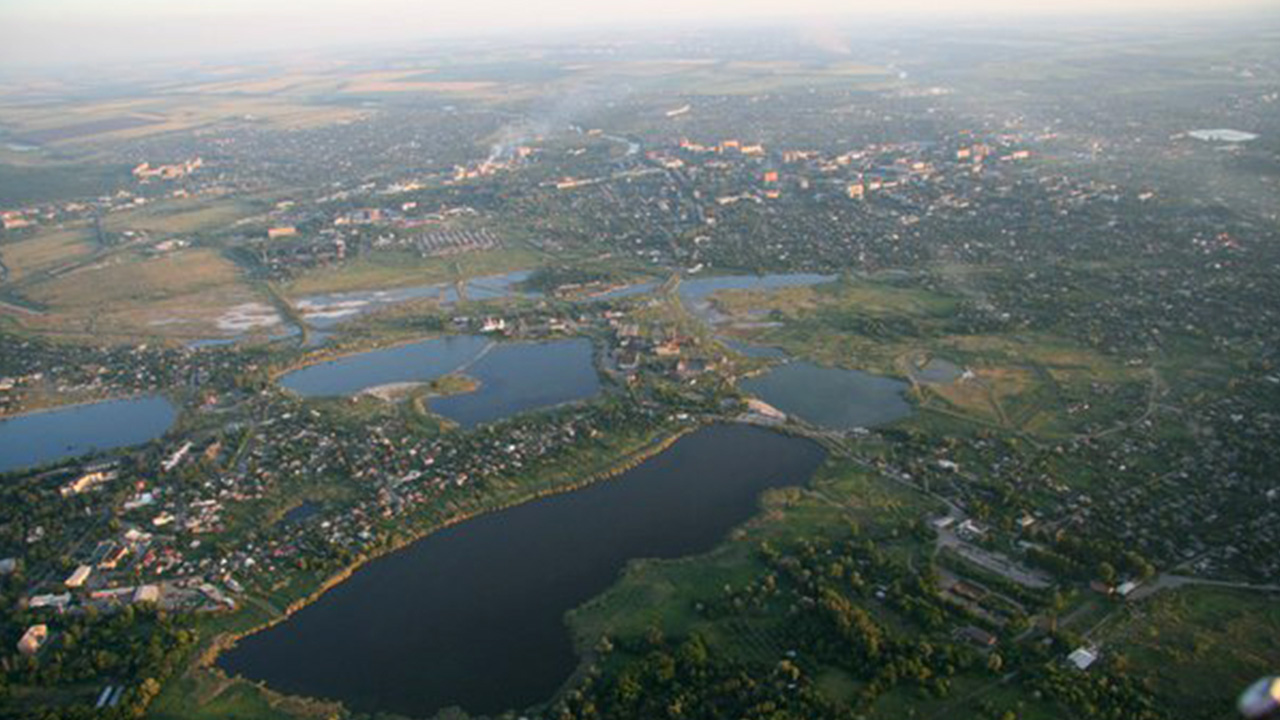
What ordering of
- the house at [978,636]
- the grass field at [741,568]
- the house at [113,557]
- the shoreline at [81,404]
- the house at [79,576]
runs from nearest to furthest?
the house at [978,636] → the grass field at [741,568] → the house at [79,576] → the house at [113,557] → the shoreline at [81,404]

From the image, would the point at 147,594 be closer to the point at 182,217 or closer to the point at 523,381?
the point at 523,381

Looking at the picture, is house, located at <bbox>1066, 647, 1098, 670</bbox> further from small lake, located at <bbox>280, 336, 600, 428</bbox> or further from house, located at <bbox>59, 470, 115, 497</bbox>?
house, located at <bbox>59, 470, 115, 497</bbox>

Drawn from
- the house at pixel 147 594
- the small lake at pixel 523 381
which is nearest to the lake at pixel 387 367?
the small lake at pixel 523 381

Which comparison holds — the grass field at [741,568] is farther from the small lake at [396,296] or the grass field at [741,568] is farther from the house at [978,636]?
the small lake at [396,296]

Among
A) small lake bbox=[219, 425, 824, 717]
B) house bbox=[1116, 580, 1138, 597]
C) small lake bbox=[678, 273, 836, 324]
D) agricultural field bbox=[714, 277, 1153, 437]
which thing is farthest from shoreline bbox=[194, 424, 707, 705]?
small lake bbox=[678, 273, 836, 324]

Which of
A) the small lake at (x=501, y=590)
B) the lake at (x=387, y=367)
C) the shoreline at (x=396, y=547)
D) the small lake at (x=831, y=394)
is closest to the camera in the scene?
the small lake at (x=501, y=590)
